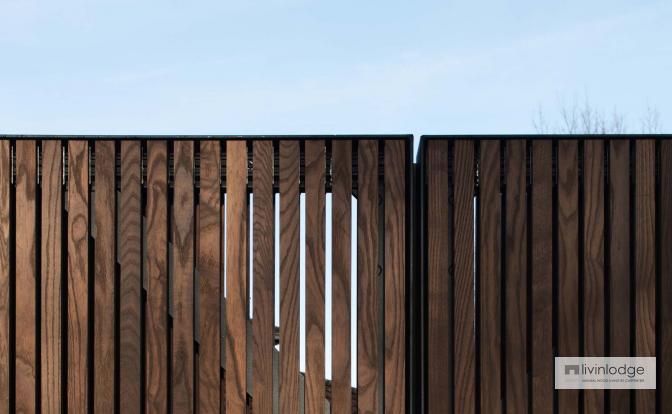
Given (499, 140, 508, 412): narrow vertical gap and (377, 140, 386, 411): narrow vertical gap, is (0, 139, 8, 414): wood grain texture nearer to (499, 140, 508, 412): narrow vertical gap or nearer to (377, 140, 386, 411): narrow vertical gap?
(377, 140, 386, 411): narrow vertical gap

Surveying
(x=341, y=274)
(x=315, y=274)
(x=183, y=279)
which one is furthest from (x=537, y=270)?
(x=183, y=279)

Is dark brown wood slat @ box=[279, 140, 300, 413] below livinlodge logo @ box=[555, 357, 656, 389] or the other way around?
the other way around

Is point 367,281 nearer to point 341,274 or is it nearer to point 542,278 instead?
point 341,274

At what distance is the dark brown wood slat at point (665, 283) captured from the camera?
4.75 meters

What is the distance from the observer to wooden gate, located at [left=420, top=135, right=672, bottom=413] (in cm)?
470

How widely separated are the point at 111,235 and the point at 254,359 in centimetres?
114

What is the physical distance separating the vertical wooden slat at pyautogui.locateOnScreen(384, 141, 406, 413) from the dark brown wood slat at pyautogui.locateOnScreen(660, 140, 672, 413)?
1.30 metres

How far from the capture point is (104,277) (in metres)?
4.77

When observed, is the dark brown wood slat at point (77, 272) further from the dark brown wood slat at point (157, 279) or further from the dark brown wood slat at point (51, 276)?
the dark brown wood slat at point (157, 279)

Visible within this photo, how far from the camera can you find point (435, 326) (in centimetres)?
467

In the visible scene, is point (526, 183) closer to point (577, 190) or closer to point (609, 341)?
point (577, 190)

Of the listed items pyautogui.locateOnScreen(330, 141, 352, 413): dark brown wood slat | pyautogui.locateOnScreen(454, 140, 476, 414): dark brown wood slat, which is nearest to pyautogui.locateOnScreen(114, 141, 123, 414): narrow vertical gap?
pyautogui.locateOnScreen(330, 141, 352, 413): dark brown wood slat

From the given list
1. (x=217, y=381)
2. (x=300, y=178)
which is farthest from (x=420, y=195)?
(x=217, y=381)

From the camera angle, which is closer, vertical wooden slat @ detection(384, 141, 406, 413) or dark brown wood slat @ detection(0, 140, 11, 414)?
vertical wooden slat @ detection(384, 141, 406, 413)
